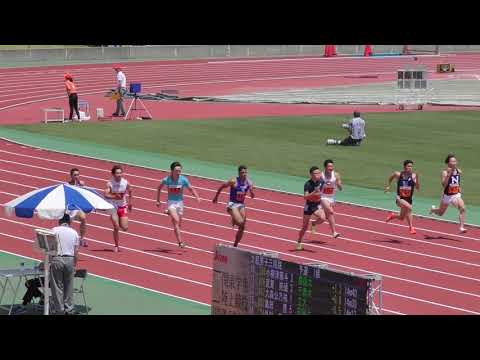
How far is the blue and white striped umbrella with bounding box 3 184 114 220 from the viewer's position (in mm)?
17828

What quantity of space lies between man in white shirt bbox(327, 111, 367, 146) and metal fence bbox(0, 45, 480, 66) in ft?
84.0

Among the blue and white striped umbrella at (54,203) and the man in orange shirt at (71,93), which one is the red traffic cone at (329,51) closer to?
the man in orange shirt at (71,93)

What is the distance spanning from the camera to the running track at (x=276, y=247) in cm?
1961

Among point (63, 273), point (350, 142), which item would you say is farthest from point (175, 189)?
point (350, 142)

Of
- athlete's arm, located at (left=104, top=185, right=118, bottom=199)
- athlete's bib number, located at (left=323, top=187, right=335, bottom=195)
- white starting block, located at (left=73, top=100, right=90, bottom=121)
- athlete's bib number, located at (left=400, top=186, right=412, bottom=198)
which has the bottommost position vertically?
white starting block, located at (left=73, top=100, right=90, bottom=121)

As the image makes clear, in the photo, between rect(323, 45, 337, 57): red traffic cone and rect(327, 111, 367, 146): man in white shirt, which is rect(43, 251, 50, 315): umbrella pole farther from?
rect(323, 45, 337, 57): red traffic cone

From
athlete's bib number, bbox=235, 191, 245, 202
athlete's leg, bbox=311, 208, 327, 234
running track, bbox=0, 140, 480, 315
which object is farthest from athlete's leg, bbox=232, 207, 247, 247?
athlete's leg, bbox=311, 208, 327, 234

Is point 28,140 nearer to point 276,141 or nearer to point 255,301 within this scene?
point 276,141

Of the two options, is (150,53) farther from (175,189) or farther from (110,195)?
(110,195)

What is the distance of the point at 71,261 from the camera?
17.1 m

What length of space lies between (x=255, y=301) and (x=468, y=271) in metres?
6.27

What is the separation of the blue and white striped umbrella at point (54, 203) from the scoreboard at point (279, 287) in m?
2.67
